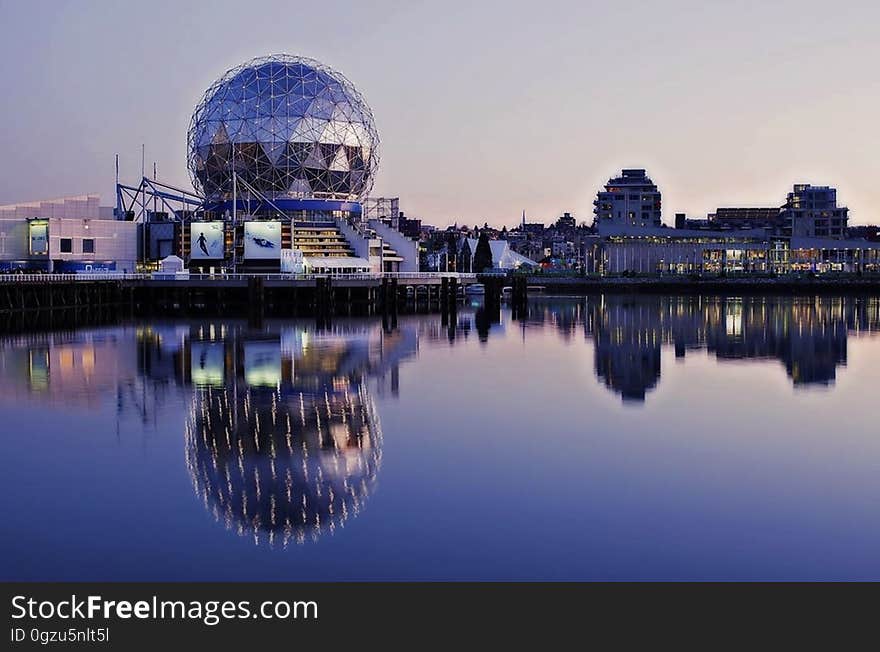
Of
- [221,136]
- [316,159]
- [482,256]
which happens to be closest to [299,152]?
[316,159]

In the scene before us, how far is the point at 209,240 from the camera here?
74812mm

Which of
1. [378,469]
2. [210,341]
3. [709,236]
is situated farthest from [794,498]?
[709,236]

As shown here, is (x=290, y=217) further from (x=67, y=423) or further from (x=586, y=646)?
(x=586, y=646)

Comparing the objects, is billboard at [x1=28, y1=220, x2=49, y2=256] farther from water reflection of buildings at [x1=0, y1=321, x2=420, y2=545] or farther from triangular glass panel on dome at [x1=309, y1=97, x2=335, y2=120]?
water reflection of buildings at [x1=0, y1=321, x2=420, y2=545]

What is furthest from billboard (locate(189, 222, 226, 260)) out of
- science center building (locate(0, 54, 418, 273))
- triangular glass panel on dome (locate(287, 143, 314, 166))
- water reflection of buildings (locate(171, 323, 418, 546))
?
water reflection of buildings (locate(171, 323, 418, 546))

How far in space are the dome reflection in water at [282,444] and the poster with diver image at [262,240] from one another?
42.1m

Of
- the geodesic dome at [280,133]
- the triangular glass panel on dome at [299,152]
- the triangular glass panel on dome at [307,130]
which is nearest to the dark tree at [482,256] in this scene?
the geodesic dome at [280,133]

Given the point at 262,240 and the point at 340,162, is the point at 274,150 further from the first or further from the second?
the point at 262,240

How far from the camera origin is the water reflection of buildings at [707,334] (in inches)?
1208

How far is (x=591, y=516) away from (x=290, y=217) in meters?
70.3

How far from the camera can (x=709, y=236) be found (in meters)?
159

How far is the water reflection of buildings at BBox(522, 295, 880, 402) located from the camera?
3067cm

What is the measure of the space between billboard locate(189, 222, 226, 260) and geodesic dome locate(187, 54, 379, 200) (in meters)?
8.27

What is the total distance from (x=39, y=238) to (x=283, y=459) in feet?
204
